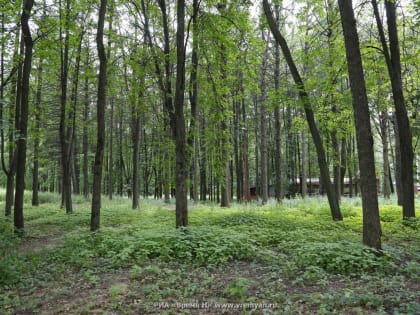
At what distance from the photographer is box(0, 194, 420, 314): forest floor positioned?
12.2 feet

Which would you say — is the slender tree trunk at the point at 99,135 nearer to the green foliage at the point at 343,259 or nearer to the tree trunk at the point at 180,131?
the tree trunk at the point at 180,131

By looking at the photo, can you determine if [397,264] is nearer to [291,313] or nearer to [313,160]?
[291,313]

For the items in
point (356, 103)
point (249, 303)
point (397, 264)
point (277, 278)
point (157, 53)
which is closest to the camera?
point (249, 303)

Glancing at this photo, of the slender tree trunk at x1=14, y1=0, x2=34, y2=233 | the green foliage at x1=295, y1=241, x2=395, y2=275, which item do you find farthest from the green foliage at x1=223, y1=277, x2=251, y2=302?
the slender tree trunk at x1=14, y1=0, x2=34, y2=233

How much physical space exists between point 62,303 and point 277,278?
3.19m

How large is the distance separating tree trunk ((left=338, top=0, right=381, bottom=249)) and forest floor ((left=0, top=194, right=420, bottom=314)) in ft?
1.25

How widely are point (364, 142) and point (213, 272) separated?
3.70 metres

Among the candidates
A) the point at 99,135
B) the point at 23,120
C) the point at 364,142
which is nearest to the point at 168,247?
the point at 99,135

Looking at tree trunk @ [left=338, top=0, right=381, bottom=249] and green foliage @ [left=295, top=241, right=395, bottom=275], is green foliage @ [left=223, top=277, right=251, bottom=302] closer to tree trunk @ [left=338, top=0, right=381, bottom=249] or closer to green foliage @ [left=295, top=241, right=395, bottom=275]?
green foliage @ [left=295, top=241, right=395, bottom=275]

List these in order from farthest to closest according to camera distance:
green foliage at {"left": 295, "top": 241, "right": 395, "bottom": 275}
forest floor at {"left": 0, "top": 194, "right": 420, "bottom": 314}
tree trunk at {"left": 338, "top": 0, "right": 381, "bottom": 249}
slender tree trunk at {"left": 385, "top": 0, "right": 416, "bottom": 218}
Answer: slender tree trunk at {"left": 385, "top": 0, "right": 416, "bottom": 218}, tree trunk at {"left": 338, "top": 0, "right": 381, "bottom": 249}, green foliage at {"left": 295, "top": 241, "right": 395, "bottom": 275}, forest floor at {"left": 0, "top": 194, "right": 420, "bottom": 314}

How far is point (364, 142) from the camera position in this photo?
5.50 m

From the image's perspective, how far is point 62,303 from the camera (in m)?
3.97

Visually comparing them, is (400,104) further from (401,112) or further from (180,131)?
(180,131)

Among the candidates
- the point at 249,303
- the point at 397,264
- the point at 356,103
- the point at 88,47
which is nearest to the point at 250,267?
the point at 249,303
